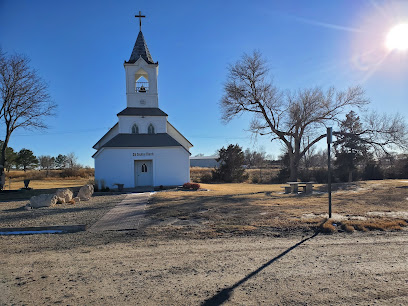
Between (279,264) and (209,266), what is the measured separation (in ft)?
3.79

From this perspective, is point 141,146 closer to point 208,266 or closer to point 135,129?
point 135,129

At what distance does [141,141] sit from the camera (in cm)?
2188

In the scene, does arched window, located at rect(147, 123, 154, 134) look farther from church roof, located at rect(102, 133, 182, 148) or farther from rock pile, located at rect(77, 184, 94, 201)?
rock pile, located at rect(77, 184, 94, 201)

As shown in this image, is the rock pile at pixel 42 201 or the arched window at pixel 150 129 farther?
the arched window at pixel 150 129

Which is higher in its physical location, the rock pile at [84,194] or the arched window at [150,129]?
the arched window at [150,129]

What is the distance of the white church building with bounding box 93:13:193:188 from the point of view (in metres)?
21.0

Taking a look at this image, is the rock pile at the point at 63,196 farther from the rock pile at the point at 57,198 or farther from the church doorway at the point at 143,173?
the church doorway at the point at 143,173

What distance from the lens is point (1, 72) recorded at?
20219 mm

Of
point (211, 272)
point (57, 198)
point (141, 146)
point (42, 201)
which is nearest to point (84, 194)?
point (57, 198)

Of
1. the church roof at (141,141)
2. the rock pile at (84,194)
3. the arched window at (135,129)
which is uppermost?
the arched window at (135,129)

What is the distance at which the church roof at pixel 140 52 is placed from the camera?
24.7 m

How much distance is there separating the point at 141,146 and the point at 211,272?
17.9 meters

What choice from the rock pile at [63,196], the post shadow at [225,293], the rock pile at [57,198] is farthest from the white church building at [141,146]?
the post shadow at [225,293]

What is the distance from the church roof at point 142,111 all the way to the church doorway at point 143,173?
406cm
